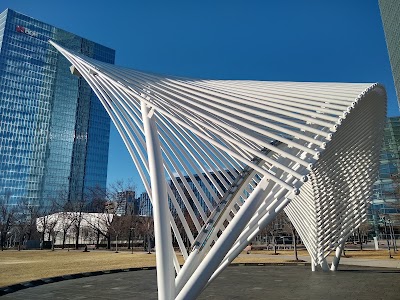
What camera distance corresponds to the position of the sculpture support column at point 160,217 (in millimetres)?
7840

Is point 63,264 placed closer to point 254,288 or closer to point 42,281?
point 42,281

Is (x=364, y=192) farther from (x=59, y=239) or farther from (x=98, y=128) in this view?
(x=98, y=128)

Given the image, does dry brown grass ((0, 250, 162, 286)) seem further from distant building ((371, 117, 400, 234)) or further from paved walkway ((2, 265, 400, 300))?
distant building ((371, 117, 400, 234))

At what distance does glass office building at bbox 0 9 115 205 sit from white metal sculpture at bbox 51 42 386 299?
110 metres

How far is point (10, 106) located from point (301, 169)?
121507mm

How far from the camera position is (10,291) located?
14344 millimetres

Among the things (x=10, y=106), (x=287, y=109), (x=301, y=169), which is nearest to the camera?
(x=301, y=169)

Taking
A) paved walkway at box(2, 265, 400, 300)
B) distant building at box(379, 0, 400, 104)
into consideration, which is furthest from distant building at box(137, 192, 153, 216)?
distant building at box(379, 0, 400, 104)

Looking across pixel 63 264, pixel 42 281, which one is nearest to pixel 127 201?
pixel 63 264

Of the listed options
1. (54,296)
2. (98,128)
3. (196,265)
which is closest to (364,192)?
(196,265)

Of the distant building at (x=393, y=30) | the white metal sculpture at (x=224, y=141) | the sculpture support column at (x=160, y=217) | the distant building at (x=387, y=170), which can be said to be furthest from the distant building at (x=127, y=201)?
the distant building at (x=393, y=30)

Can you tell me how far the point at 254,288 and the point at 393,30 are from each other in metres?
86.6

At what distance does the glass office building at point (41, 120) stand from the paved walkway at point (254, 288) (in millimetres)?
102976

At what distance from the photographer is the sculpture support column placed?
7840mm
